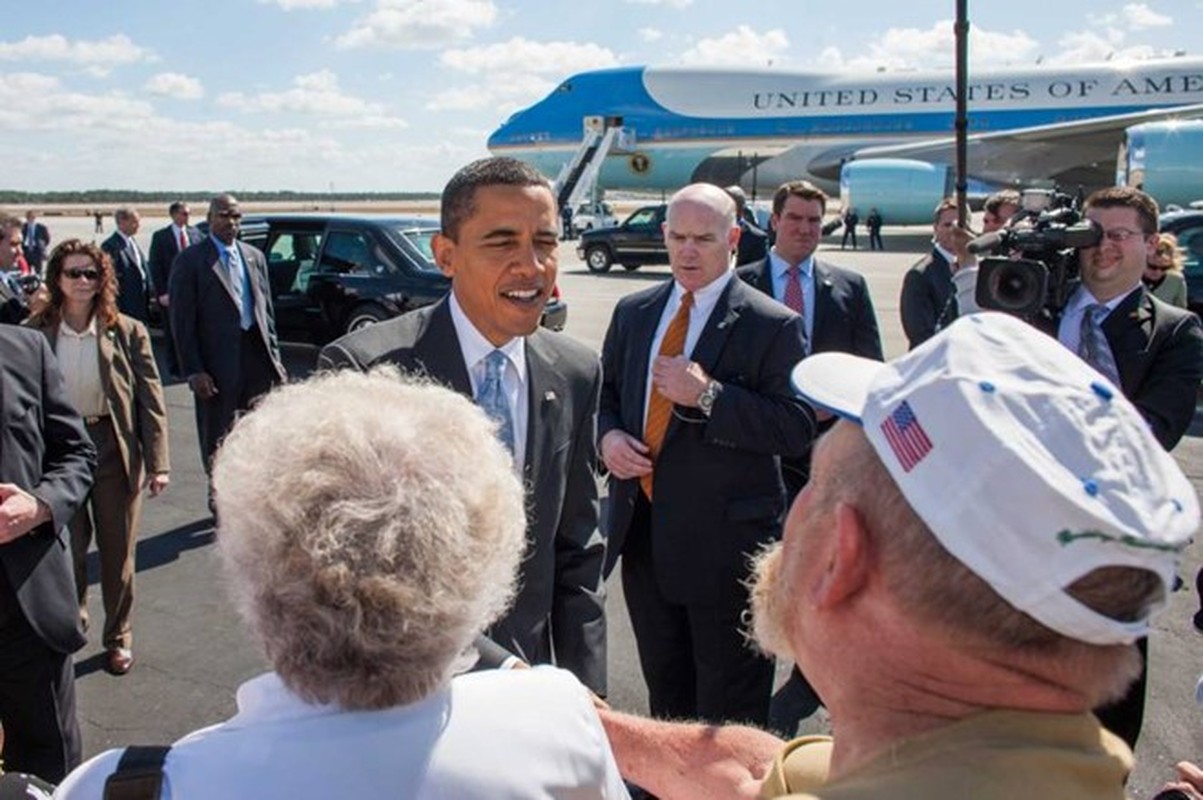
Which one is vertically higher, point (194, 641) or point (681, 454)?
point (681, 454)

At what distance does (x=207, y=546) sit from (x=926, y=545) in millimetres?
5234

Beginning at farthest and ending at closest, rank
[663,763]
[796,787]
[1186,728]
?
[1186,728]
[663,763]
[796,787]

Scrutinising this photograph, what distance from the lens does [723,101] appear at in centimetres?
3247

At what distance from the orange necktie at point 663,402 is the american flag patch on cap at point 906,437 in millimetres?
2032

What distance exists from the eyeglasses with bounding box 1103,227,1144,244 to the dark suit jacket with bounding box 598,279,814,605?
110cm

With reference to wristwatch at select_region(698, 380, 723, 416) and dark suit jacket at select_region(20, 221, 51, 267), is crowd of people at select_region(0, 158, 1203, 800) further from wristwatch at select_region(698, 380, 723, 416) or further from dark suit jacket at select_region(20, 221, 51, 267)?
dark suit jacket at select_region(20, 221, 51, 267)

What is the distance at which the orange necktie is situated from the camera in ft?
9.98

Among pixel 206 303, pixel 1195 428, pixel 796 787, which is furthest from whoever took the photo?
pixel 1195 428

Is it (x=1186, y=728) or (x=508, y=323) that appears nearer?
(x=508, y=323)

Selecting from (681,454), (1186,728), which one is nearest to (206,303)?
(681,454)

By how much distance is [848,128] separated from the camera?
1234 inches

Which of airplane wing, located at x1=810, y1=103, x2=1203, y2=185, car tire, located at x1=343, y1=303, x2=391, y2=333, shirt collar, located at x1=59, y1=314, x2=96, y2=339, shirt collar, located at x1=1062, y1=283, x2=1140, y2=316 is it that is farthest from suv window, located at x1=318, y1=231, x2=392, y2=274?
airplane wing, located at x1=810, y1=103, x2=1203, y2=185

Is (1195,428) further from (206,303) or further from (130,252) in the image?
(130,252)

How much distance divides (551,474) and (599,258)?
19.3 metres
